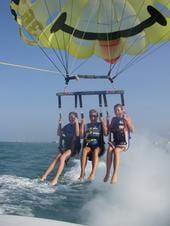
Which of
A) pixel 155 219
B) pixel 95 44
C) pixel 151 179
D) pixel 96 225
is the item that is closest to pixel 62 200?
pixel 96 225

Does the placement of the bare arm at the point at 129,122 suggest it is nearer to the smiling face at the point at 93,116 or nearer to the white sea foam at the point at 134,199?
the smiling face at the point at 93,116

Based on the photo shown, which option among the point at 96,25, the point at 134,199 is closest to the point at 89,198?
the point at 134,199

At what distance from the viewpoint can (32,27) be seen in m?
12.4

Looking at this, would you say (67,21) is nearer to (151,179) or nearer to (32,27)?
Result: (32,27)

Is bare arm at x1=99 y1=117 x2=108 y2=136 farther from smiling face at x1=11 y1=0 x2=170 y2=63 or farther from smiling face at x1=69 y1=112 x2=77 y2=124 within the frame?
smiling face at x1=11 y1=0 x2=170 y2=63

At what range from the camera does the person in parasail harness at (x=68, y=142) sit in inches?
435

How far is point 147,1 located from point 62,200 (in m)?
23.3

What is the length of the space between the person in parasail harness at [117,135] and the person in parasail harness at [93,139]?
258 mm

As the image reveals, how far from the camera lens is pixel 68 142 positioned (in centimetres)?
1129

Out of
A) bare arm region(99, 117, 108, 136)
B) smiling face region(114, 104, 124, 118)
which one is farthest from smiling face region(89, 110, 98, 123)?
smiling face region(114, 104, 124, 118)

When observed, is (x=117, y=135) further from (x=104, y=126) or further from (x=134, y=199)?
(x=134, y=199)

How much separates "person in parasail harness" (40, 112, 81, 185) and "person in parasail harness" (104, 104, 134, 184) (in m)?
0.87

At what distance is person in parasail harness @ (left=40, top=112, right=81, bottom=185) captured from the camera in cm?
1105

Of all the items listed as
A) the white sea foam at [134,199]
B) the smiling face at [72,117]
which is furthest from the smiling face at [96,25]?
the white sea foam at [134,199]
